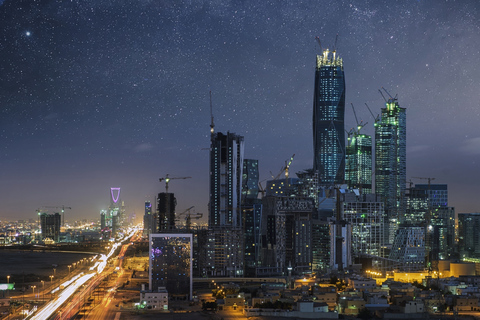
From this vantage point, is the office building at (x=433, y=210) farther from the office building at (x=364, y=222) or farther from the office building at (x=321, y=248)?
the office building at (x=321, y=248)

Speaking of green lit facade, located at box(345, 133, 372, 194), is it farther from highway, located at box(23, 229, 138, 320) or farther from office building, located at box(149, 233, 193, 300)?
office building, located at box(149, 233, 193, 300)

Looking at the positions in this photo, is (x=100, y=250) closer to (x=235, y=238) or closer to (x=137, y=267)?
(x=137, y=267)

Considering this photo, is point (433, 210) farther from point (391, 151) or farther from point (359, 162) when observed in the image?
point (359, 162)

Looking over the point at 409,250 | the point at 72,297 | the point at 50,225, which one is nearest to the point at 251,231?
the point at 409,250

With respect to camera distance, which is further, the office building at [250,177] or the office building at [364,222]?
the office building at [250,177]

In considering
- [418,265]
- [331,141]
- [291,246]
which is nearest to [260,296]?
[291,246]

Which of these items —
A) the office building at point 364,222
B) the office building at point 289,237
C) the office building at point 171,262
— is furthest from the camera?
the office building at point 364,222

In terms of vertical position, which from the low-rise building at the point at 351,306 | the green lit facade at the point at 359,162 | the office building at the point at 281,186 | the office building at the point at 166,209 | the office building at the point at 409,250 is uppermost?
the green lit facade at the point at 359,162

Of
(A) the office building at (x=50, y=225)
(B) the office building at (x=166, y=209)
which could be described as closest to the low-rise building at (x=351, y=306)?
(B) the office building at (x=166, y=209)
